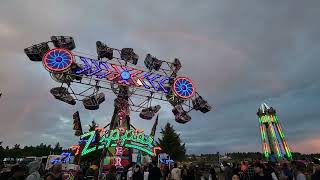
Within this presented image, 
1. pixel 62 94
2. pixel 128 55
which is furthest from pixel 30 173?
pixel 128 55

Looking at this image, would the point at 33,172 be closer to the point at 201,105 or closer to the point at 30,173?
the point at 30,173

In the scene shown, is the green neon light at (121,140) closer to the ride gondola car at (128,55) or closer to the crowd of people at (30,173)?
the ride gondola car at (128,55)

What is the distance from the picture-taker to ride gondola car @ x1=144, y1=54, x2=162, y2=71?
33.9 m

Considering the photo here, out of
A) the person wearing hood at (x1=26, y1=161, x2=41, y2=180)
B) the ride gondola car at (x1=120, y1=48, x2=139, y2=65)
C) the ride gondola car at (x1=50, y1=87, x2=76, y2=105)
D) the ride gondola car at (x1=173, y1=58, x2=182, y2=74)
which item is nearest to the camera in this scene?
the person wearing hood at (x1=26, y1=161, x2=41, y2=180)

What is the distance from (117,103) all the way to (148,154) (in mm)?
6414

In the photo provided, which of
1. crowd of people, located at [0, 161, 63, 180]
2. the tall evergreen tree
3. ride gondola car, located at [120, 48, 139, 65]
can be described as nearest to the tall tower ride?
the tall evergreen tree

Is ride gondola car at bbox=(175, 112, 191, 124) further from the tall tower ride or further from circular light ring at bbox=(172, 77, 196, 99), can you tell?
the tall tower ride

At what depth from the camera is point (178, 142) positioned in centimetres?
5616

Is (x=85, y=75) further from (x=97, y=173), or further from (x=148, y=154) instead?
(x=97, y=173)

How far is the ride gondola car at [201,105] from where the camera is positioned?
3469 centimetres

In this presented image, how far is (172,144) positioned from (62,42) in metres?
32.6

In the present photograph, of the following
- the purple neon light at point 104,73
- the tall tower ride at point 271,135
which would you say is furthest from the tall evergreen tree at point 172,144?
the purple neon light at point 104,73

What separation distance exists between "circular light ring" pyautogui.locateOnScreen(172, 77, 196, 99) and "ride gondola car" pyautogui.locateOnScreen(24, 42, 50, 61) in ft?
48.1

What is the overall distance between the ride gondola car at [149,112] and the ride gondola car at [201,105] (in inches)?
189
